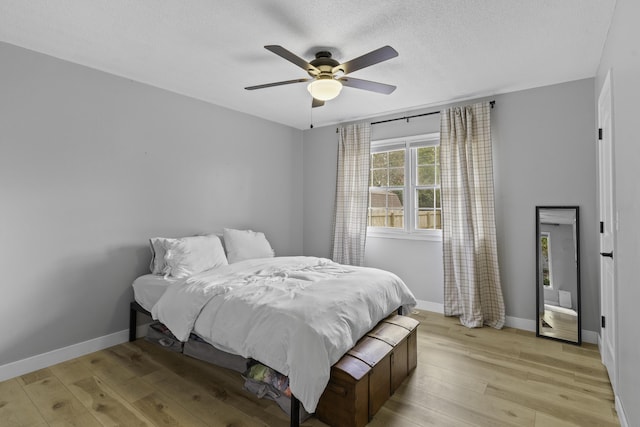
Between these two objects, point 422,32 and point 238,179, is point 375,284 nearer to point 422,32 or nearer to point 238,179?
point 422,32

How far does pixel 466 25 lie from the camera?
225 cm

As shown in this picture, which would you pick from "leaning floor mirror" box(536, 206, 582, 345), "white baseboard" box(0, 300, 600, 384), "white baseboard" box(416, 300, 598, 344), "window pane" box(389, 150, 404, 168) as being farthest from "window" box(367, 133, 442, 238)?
"white baseboard" box(0, 300, 600, 384)

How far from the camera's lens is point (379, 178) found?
4.54m

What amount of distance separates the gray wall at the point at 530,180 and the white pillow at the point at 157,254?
295cm

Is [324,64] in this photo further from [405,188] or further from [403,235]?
[403,235]

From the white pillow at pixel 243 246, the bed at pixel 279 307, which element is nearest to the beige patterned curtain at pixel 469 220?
the bed at pixel 279 307

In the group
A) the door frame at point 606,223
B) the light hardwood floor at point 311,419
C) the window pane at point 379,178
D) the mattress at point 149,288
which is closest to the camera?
the light hardwood floor at point 311,419

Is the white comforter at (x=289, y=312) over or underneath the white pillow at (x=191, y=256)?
underneath

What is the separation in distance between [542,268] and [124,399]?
3.88 meters

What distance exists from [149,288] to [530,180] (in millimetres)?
4015

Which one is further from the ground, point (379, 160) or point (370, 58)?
point (370, 58)

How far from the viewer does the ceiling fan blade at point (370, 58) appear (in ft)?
6.79

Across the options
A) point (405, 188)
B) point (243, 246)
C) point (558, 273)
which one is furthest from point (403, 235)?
point (243, 246)

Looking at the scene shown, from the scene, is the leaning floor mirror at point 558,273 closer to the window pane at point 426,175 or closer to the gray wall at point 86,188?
the window pane at point 426,175
